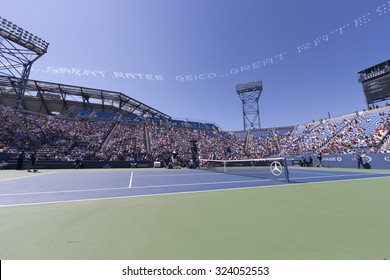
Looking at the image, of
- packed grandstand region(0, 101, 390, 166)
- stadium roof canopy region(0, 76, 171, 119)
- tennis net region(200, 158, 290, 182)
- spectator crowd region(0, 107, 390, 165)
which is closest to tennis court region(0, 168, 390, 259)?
tennis net region(200, 158, 290, 182)

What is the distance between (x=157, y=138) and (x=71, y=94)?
24.8 m

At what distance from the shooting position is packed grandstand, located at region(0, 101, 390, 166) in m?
25.5

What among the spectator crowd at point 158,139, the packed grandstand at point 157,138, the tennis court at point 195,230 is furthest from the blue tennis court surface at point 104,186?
the packed grandstand at point 157,138

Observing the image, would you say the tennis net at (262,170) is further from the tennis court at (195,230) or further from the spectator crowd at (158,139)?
the tennis court at (195,230)

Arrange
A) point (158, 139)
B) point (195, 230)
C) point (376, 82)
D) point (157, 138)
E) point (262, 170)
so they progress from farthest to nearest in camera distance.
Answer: point (157, 138), point (158, 139), point (376, 82), point (262, 170), point (195, 230)

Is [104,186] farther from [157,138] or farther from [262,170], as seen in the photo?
[157,138]

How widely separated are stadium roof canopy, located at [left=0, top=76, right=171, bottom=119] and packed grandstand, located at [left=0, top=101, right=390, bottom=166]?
4.03m

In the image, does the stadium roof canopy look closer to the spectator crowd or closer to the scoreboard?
the spectator crowd

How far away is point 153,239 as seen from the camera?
2.67 metres

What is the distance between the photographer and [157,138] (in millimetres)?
34906

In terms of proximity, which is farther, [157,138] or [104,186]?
[157,138]

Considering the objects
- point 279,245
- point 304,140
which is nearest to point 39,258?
point 279,245

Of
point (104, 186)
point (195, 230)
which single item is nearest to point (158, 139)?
point (104, 186)

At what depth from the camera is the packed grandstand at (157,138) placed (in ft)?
83.7
